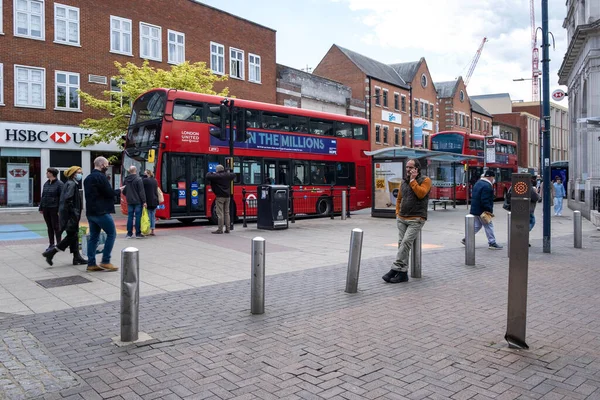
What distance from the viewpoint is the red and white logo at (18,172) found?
960 inches

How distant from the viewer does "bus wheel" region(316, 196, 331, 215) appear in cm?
2038

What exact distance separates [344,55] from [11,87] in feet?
99.3

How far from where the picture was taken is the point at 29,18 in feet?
79.9

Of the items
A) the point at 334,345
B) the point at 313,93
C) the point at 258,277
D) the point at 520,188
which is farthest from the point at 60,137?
the point at 520,188

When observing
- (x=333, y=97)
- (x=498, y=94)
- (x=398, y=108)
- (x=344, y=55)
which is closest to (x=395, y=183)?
(x=333, y=97)

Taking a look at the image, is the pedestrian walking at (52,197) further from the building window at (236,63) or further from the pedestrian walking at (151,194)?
the building window at (236,63)

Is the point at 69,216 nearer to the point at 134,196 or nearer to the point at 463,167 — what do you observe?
the point at 134,196

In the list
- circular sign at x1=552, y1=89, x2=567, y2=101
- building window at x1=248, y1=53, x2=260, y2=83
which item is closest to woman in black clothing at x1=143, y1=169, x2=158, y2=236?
circular sign at x1=552, y1=89, x2=567, y2=101

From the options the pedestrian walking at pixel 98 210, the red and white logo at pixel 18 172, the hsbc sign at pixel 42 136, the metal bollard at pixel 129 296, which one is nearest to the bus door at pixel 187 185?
the pedestrian walking at pixel 98 210

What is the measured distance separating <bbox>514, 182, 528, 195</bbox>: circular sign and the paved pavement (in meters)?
1.38

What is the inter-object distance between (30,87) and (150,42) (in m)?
7.14

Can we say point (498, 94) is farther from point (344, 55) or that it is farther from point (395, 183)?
point (395, 183)

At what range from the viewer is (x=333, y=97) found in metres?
41.4

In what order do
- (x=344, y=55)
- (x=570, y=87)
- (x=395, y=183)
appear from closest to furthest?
(x=395, y=183) → (x=570, y=87) → (x=344, y=55)
